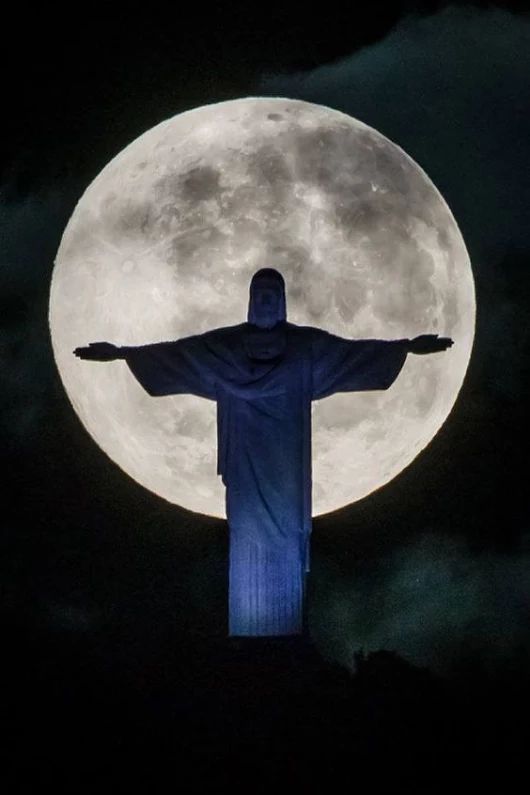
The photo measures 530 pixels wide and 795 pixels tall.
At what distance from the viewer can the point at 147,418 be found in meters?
19.6

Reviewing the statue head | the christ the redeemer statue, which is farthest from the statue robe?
the statue head

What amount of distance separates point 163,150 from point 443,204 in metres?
2.65

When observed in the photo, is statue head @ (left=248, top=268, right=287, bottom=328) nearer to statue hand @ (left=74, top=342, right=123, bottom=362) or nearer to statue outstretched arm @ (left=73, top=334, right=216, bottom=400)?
statue outstretched arm @ (left=73, top=334, right=216, bottom=400)

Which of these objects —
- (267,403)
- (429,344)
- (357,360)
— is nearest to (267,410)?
(267,403)

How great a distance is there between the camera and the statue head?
58.7 feet

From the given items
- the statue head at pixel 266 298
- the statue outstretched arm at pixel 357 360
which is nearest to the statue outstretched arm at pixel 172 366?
the statue head at pixel 266 298

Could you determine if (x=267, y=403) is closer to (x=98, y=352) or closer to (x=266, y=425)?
(x=266, y=425)

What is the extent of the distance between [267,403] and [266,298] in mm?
865

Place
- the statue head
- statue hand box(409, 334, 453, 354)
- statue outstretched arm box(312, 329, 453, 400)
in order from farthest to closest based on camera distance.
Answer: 1. statue outstretched arm box(312, 329, 453, 400)
2. the statue head
3. statue hand box(409, 334, 453, 354)

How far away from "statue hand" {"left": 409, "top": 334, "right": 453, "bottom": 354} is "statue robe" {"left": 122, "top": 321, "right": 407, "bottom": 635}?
0.45 feet

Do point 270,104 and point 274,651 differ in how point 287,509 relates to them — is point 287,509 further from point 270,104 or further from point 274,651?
point 270,104

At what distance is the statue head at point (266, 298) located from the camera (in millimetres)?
17891

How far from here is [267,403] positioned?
18.0 metres

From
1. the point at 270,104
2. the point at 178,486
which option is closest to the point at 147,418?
the point at 178,486
